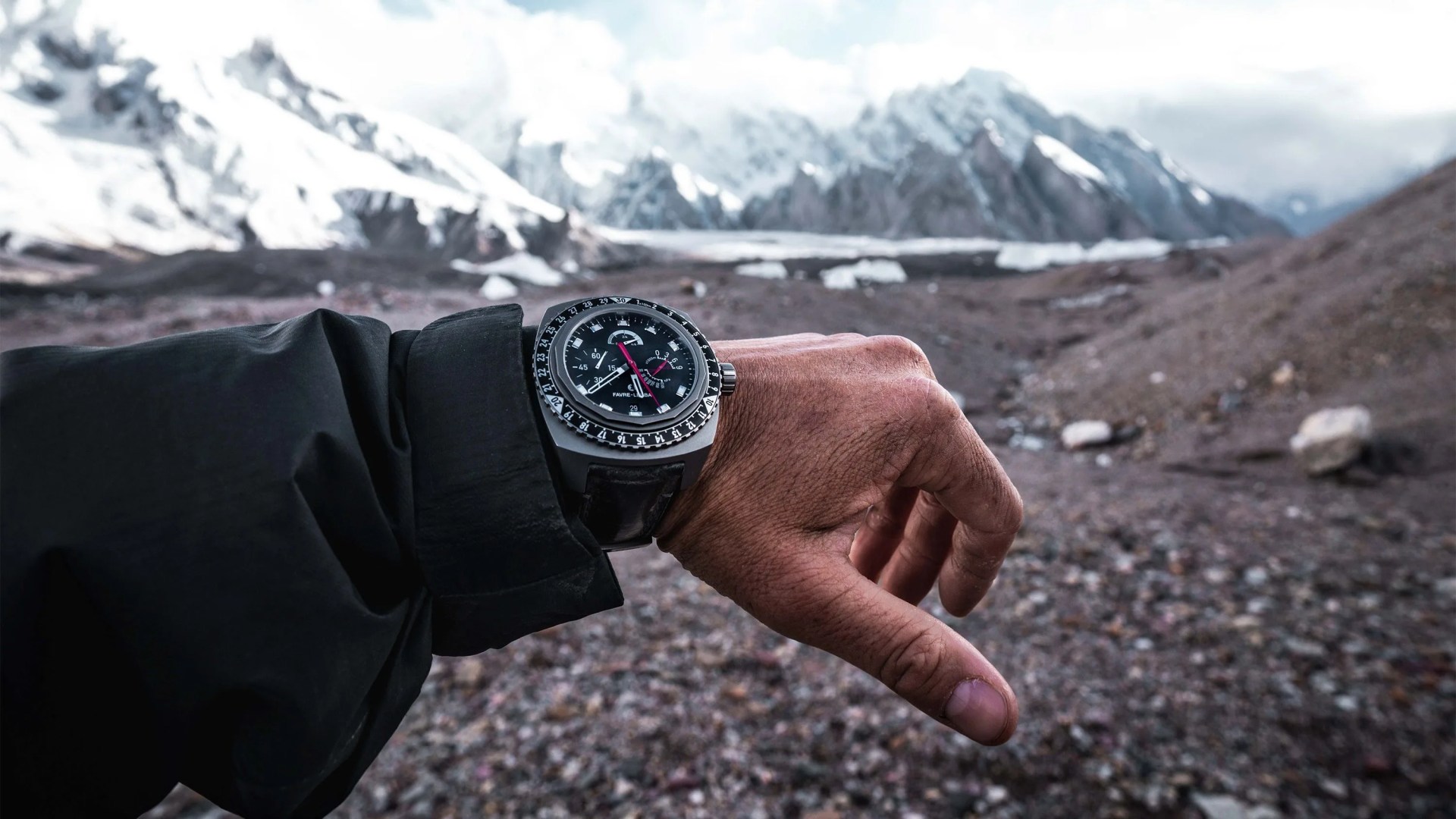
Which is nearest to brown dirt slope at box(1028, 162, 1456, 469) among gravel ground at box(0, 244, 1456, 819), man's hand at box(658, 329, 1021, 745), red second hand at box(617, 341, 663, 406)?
gravel ground at box(0, 244, 1456, 819)

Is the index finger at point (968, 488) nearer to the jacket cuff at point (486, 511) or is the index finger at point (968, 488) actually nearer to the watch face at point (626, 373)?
the watch face at point (626, 373)

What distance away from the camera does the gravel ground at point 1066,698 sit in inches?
114

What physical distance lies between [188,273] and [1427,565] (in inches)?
1349

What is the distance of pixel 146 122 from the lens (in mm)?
72938

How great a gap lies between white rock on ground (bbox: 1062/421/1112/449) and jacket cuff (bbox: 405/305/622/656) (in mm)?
8760

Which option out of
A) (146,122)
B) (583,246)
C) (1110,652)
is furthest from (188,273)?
(146,122)

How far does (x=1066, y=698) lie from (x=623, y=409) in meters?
2.85

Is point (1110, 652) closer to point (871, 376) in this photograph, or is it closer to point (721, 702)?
point (721, 702)

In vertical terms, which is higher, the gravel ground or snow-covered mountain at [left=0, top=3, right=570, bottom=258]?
the gravel ground

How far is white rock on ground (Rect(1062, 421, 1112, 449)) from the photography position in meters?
9.04

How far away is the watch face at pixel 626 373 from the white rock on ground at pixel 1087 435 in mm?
8408

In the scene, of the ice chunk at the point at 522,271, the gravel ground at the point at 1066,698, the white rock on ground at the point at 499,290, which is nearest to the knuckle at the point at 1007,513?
the gravel ground at the point at 1066,698

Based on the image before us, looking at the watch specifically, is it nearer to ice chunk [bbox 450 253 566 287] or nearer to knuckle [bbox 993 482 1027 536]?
knuckle [bbox 993 482 1027 536]

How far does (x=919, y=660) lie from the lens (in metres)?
1.52
